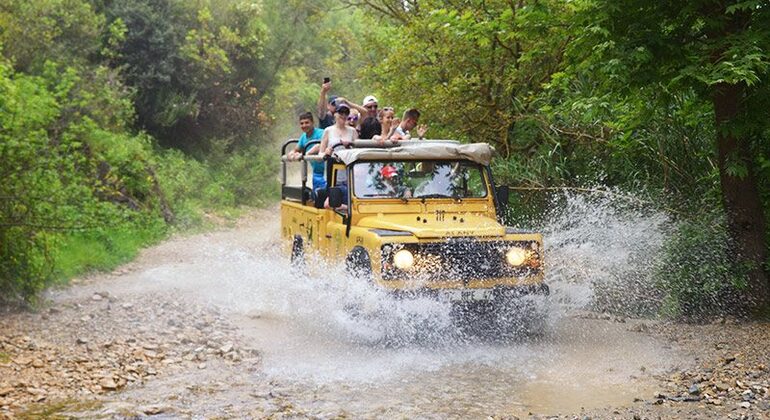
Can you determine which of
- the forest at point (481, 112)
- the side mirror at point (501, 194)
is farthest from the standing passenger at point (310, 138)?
the side mirror at point (501, 194)

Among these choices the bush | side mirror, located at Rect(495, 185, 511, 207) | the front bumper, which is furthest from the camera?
side mirror, located at Rect(495, 185, 511, 207)

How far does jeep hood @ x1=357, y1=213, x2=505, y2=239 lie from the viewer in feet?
29.0

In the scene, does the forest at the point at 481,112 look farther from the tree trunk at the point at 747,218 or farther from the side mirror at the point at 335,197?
the side mirror at the point at 335,197

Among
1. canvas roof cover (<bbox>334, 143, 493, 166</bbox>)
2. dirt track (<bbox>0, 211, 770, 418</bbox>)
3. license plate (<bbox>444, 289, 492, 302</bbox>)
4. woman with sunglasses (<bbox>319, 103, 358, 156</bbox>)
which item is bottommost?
dirt track (<bbox>0, 211, 770, 418</bbox>)

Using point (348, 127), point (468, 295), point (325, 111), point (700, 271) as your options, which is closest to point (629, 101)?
point (700, 271)

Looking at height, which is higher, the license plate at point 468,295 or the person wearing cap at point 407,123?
the person wearing cap at point 407,123

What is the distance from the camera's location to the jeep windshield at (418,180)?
9.95m

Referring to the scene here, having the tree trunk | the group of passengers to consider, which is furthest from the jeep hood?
the tree trunk

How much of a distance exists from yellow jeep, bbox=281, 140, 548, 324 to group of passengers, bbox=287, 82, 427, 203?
21 centimetres

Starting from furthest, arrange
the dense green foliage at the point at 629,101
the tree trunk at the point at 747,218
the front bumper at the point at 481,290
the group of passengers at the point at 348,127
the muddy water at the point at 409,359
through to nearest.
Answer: the group of passengers at the point at 348,127, the tree trunk at the point at 747,218, the dense green foliage at the point at 629,101, the front bumper at the point at 481,290, the muddy water at the point at 409,359

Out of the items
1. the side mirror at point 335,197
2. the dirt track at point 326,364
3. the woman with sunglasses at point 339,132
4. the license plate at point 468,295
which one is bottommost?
the dirt track at point 326,364

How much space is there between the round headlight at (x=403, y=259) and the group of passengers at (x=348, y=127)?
1930 millimetres

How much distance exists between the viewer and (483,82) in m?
14.1

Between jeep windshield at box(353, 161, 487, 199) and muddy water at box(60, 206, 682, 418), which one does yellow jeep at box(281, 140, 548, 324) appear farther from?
muddy water at box(60, 206, 682, 418)
